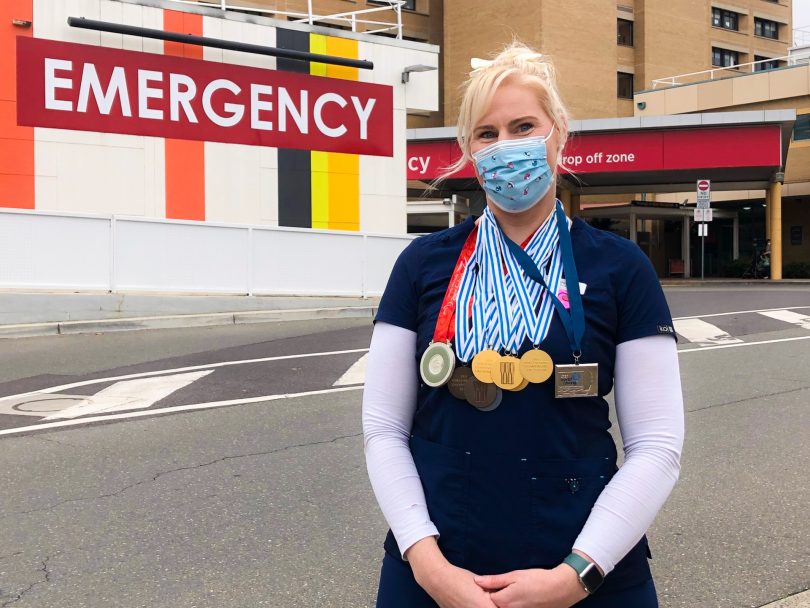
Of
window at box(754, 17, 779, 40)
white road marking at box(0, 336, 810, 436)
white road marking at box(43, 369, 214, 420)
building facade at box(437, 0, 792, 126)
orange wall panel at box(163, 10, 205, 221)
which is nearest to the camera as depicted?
white road marking at box(0, 336, 810, 436)

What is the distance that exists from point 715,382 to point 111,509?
254 inches

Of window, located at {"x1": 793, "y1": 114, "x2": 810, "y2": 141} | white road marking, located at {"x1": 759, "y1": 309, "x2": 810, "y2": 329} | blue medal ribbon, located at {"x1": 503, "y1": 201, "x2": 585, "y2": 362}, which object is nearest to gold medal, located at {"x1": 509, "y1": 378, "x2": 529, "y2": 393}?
blue medal ribbon, located at {"x1": 503, "y1": 201, "x2": 585, "y2": 362}

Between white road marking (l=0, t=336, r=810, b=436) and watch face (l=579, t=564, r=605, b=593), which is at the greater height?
watch face (l=579, t=564, r=605, b=593)

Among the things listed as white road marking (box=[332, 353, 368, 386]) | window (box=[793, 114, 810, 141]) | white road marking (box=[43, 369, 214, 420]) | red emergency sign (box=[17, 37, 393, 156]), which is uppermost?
window (box=[793, 114, 810, 141])

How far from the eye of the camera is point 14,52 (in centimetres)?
1510

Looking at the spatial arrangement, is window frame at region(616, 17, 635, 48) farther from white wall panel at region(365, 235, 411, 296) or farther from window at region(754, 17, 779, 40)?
white wall panel at region(365, 235, 411, 296)

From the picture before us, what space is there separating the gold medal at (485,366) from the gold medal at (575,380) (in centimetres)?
13

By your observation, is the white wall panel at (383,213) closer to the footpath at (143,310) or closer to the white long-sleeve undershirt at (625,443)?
the footpath at (143,310)

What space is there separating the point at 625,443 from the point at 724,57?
6128 cm

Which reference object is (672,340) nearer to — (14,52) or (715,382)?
(715,382)

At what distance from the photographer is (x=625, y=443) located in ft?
6.04

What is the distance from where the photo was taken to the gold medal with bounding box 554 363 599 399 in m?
1.69

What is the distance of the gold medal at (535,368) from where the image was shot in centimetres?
168

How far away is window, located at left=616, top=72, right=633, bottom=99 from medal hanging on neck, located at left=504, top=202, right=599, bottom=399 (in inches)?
2033
